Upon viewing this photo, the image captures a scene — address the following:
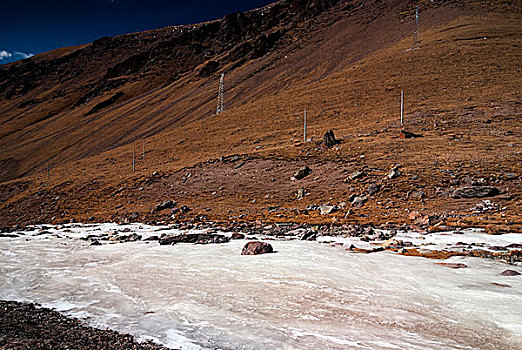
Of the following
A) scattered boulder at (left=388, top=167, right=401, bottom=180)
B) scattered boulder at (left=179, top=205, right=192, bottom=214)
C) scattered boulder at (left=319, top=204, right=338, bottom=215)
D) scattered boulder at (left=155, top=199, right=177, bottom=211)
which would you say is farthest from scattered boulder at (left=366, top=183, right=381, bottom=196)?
scattered boulder at (left=155, top=199, right=177, bottom=211)

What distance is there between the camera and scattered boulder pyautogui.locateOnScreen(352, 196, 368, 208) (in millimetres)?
18186

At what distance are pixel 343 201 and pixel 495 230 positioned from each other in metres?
8.35

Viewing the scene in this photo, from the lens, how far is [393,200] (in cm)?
1789

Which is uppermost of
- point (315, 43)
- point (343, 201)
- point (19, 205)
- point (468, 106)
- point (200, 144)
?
point (315, 43)

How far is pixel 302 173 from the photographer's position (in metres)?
23.9

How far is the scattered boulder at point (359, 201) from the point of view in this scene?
1819 centimetres

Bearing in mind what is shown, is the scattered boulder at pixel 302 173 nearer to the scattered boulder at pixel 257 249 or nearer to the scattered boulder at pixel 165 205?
the scattered boulder at pixel 165 205

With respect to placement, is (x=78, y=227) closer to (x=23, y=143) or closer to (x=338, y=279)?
(x=338, y=279)

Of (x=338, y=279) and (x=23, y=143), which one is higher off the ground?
(x=23, y=143)

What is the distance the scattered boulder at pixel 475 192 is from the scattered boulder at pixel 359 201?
13.7 feet

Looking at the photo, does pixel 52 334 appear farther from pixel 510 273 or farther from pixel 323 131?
pixel 323 131

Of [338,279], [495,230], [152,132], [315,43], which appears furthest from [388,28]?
[338,279]

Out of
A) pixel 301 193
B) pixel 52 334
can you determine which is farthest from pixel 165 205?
pixel 52 334

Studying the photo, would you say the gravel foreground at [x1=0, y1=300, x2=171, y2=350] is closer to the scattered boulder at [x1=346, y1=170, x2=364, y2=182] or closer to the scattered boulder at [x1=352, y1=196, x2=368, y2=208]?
the scattered boulder at [x1=352, y1=196, x2=368, y2=208]
